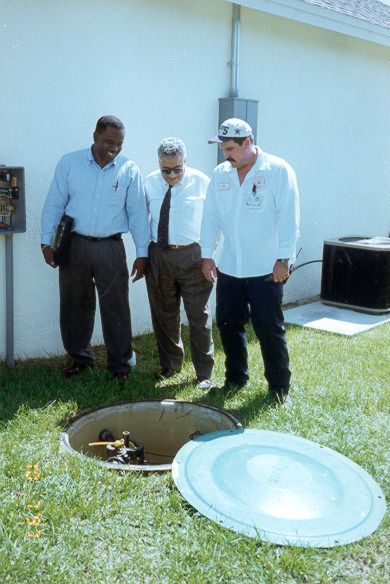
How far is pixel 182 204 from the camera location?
5.04 meters

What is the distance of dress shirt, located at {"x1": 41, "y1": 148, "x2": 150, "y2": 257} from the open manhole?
1269mm

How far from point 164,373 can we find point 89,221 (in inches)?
53.4

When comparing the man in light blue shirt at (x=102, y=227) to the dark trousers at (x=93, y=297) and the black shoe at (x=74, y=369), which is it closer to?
the dark trousers at (x=93, y=297)

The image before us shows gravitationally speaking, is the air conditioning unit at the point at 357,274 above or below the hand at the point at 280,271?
below

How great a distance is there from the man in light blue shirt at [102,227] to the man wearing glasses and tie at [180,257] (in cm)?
11

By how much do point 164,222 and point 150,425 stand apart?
1504mm

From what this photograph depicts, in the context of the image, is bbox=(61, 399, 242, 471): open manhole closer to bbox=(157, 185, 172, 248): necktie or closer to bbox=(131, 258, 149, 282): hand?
bbox=(131, 258, 149, 282): hand

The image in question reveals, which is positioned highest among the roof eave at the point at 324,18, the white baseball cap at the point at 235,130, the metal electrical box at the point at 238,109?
the roof eave at the point at 324,18

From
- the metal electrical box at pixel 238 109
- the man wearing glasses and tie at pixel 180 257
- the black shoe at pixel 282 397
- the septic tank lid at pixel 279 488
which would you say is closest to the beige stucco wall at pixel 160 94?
the metal electrical box at pixel 238 109

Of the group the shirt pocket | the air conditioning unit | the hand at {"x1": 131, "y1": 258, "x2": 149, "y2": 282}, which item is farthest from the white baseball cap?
the air conditioning unit

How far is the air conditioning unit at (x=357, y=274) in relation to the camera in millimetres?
7734

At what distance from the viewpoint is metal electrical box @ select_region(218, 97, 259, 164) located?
6617 mm

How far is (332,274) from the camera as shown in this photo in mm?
8180

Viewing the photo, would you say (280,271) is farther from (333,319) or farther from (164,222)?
(333,319)
